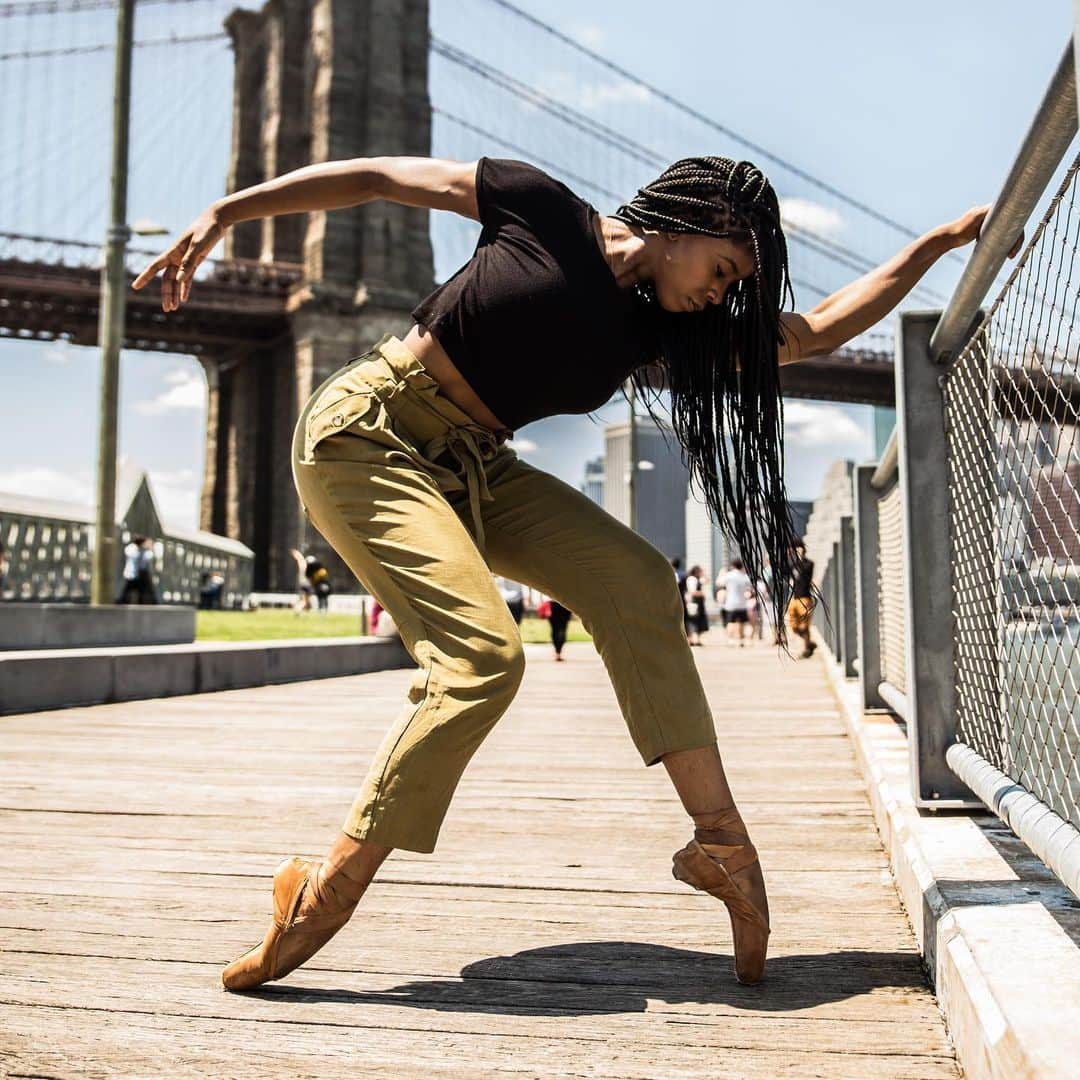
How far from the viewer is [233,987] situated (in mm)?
1972

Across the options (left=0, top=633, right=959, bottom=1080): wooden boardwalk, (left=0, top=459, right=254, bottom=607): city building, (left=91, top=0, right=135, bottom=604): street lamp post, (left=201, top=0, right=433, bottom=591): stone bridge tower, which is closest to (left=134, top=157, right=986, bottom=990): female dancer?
(left=0, top=633, right=959, bottom=1080): wooden boardwalk

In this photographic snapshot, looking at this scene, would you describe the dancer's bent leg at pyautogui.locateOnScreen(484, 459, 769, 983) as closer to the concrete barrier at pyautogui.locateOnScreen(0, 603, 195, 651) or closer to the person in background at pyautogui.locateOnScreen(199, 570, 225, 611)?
the concrete barrier at pyautogui.locateOnScreen(0, 603, 195, 651)

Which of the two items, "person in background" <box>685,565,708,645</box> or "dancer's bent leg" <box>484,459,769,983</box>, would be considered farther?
"person in background" <box>685,565,708,645</box>

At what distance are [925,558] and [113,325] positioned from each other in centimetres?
877

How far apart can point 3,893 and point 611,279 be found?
1.76m

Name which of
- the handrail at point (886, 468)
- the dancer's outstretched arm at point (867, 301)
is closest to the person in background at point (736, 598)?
the handrail at point (886, 468)

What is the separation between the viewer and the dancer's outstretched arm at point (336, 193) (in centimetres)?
212

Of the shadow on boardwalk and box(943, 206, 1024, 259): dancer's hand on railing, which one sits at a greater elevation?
box(943, 206, 1024, 259): dancer's hand on railing

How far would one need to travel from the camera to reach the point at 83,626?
912 cm

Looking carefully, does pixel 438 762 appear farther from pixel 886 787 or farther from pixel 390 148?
pixel 390 148

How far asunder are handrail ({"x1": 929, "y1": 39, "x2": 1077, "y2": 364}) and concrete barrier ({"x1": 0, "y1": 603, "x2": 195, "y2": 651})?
7.42 metres

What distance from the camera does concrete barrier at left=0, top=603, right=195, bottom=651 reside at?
28.5 feet

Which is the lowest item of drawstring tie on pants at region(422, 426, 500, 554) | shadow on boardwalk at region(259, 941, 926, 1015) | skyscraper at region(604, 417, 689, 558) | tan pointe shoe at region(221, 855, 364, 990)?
shadow on boardwalk at region(259, 941, 926, 1015)

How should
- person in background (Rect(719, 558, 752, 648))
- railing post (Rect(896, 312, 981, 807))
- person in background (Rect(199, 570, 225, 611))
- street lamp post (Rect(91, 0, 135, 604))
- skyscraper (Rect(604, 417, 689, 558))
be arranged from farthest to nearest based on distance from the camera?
skyscraper (Rect(604, 417, 689, 558)), person in background (Rect(199, 570, 225, 611)), person in background (Rect(719, 558, 752, 648)), street lamp post (Rect(91, 0, 135, 604)), railing post (Rect(896, 312, 981, 807))
